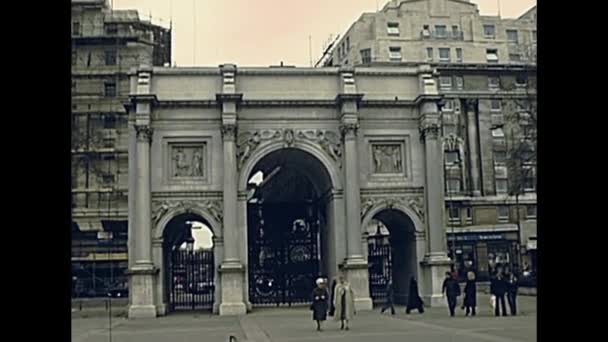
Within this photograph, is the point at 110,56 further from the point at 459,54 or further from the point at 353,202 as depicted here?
the point at 353,202

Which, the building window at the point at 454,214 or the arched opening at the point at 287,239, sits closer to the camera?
the arched opening at the point at 287,239

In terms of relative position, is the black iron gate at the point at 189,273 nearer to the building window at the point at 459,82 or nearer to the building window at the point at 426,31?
the building window at the point at 459,82

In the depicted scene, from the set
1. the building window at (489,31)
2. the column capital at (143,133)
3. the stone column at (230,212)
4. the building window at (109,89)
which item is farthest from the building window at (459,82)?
the column capital at (143,133)

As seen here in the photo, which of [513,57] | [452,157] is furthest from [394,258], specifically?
[513,57]

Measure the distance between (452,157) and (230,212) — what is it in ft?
111

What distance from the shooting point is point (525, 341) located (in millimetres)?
18266

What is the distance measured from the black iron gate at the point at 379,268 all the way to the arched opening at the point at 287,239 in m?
2.74

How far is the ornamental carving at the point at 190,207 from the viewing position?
3591cm

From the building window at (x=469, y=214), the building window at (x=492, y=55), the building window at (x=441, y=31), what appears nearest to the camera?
the building window at (x=469, y=214)
